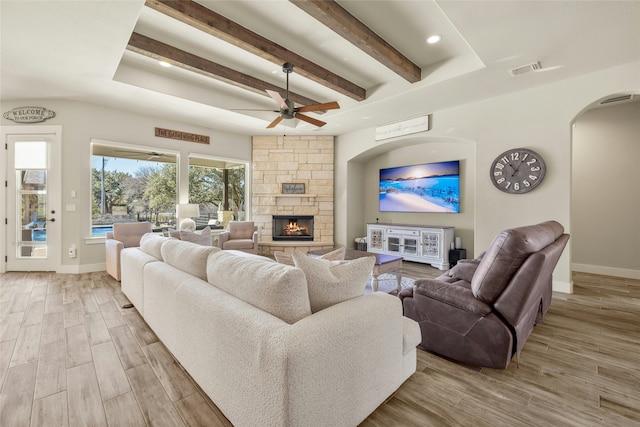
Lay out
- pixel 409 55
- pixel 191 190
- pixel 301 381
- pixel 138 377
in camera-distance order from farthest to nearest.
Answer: pixel 191 190, pixel 409 55, pixel 138 377, pixel 301 381

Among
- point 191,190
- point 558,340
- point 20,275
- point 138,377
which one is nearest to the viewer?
point 138,377

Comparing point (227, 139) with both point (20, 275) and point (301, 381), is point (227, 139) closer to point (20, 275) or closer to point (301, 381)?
point (20, 275)

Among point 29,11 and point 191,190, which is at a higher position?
point 29,11

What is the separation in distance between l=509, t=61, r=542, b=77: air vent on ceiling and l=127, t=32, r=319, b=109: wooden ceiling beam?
315 centimetres

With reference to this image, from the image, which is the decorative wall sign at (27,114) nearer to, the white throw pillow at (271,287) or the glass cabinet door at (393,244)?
the white throw pillow at (271,287)

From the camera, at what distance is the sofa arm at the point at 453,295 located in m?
1.85

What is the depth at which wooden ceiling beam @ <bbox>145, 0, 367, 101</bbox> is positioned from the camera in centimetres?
246

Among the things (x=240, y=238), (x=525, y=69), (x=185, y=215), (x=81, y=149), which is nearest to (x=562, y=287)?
(x=525, y=69)

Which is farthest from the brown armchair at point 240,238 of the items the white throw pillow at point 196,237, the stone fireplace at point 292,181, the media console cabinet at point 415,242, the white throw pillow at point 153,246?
the media console cabinet at point 415,242

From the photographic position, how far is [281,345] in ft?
3.46

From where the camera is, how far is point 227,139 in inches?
246

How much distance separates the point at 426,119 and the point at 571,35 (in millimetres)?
2256

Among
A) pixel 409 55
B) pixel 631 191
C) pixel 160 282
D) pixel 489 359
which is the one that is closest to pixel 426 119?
pixel 409 55

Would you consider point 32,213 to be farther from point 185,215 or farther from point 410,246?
point 410,246
